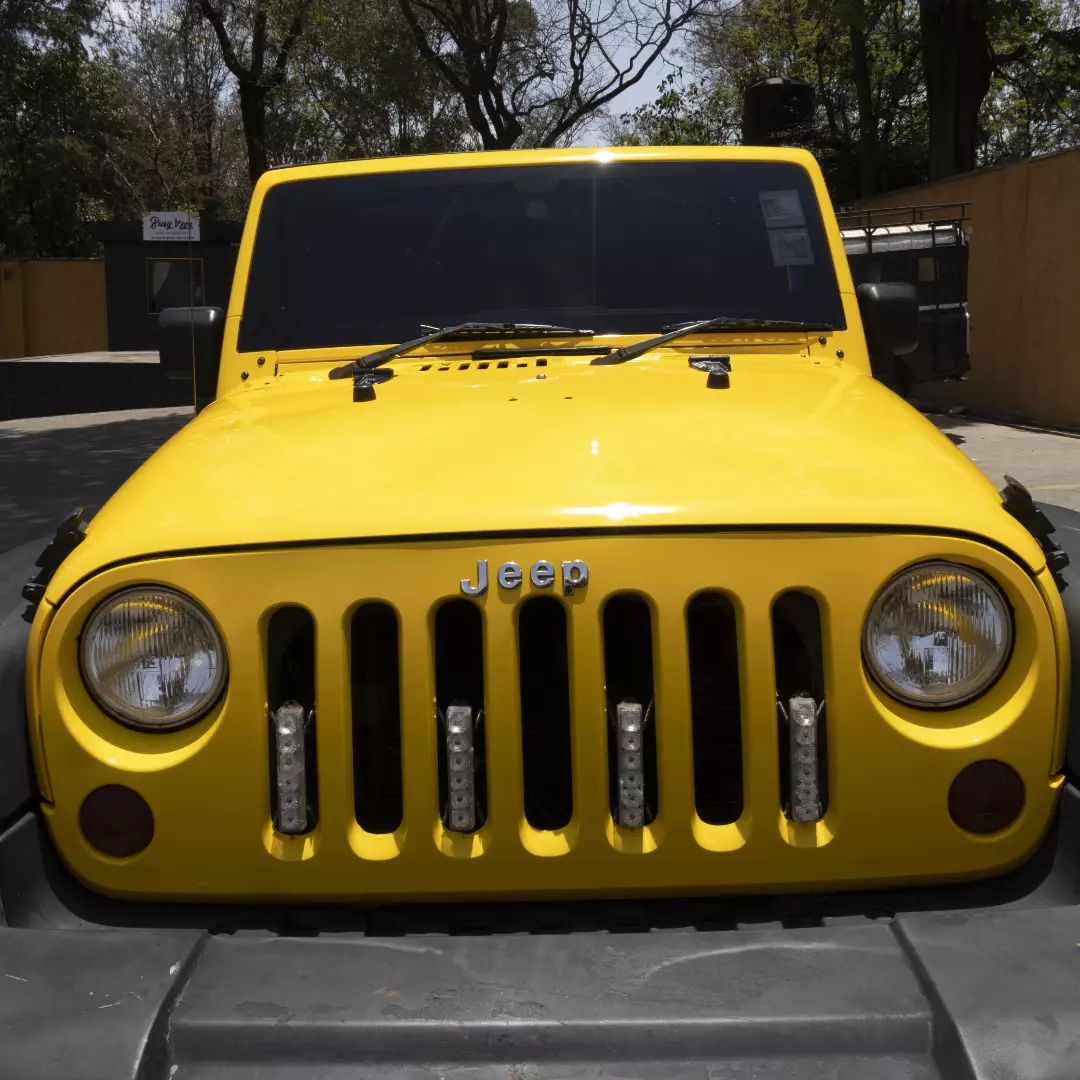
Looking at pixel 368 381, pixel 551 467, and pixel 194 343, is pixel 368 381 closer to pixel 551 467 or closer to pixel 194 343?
pixel 194 343

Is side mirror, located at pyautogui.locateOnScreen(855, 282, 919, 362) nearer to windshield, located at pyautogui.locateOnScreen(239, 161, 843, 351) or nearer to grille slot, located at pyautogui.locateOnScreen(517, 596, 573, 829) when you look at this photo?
windshield, located at pyautogui.locateOnScreen(239, 161, 843, 351)

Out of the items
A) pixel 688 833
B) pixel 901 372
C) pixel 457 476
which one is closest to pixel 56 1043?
pixel 688 833

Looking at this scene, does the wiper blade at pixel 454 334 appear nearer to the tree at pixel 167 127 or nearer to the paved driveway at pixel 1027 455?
the paved driveway at pixel 1027 455

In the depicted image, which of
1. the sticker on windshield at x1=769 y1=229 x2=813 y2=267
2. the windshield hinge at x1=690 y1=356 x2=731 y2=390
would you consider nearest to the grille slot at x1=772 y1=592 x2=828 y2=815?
the windshield hinge at x1=690 y1=356 x2=731 y2=390

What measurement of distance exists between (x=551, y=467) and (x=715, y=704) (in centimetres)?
44

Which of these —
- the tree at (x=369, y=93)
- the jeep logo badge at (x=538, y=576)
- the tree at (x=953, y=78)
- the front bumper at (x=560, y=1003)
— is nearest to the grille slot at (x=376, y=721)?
the jeep logo badge at (x=538, y=576)

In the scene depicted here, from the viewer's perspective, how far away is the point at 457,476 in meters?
2.09

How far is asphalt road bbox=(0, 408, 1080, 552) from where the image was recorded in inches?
369

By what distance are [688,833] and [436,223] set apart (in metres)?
2.14

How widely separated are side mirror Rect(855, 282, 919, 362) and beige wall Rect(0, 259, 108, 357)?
3059cm

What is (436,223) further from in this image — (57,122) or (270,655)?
(57,122)

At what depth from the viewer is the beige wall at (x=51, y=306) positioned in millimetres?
31172

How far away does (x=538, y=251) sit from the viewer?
3494 millimetres

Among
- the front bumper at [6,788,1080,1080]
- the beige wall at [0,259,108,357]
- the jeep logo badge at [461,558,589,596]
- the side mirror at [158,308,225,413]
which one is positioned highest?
the beige wall at [0,259,108,357]
